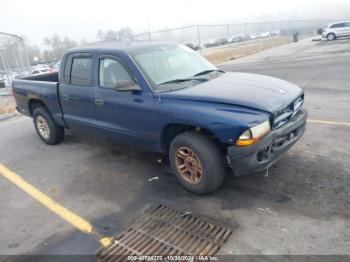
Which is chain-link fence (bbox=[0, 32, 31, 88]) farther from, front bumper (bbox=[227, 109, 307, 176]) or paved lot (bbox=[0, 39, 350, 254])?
front bumper (bbox=[227, 109, 307, 176])

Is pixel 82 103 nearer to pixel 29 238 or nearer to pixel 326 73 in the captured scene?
pixel 29 238

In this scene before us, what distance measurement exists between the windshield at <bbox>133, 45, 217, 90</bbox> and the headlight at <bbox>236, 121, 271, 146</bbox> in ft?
4.29

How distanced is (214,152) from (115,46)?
225 cm

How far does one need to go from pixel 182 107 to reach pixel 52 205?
82.0 inches

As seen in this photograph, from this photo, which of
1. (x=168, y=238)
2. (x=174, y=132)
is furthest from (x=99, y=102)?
(x=168, y=238)

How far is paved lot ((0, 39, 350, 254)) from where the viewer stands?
3152mm

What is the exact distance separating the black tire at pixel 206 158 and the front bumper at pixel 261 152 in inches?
7.1

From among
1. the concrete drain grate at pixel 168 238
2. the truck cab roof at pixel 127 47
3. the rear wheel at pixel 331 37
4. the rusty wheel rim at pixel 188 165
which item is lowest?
the rear wheel at pixel 331 37

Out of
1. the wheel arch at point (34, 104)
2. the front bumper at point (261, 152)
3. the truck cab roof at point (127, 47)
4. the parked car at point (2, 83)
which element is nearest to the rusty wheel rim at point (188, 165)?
the front bumper at point (261, 152)

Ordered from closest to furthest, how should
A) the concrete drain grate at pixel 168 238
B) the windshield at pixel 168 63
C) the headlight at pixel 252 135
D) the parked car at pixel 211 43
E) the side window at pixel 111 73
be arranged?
the concrete drain grate at pixel 168 238 < the headlight at pixel 252 135 < the windshield at pixel 168 63 < the side window at pixel 111 73 < the parked car at pixel 211 43

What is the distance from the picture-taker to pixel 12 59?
16.2 m

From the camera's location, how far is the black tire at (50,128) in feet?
19.9

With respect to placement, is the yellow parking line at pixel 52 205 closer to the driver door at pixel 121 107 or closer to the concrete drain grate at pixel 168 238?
the concrete drain grate at pixel 168 238

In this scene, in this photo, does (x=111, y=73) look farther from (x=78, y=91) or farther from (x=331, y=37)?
(x=331, y=37)
